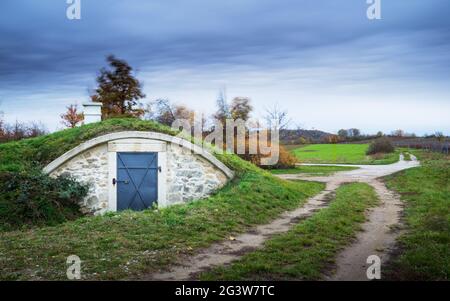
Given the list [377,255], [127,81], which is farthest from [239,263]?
[127,81]

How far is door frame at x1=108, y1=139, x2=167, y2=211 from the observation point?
46.9 ft

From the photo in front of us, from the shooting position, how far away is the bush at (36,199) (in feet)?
36.9

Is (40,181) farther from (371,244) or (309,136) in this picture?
(309,136)

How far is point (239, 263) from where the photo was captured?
6.93 m

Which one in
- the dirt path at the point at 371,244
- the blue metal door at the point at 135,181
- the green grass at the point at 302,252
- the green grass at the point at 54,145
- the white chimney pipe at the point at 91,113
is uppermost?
the white chimney pipe at the point at 91,113

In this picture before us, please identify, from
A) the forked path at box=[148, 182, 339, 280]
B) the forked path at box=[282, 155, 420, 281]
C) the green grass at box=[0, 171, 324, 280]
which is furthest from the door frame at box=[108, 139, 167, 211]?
the forked path at box=[282, 155, 420, 281]

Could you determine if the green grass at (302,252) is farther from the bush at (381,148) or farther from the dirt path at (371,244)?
the bush at (381,148)

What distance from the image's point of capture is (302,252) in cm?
755

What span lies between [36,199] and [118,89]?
19.2 metres

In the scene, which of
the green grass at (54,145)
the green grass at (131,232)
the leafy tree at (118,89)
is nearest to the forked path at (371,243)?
the green grass at (131,232)

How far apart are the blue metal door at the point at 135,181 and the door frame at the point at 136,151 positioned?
0.15 meters

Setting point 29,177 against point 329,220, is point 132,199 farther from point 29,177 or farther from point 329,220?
point 329,220

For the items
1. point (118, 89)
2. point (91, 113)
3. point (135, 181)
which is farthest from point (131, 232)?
point (118, 89)
